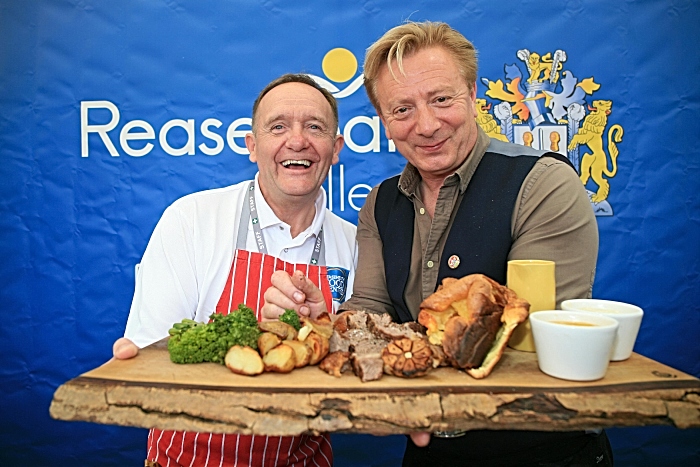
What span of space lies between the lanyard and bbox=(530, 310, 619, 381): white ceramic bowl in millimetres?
1375

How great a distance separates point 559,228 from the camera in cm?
165

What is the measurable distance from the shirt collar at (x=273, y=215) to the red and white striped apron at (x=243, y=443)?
0.56 feet

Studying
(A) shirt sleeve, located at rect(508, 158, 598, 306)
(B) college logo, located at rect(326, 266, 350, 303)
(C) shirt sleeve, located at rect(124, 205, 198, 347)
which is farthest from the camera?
(B) college logo, located at rect(326, 266, 350, 303)

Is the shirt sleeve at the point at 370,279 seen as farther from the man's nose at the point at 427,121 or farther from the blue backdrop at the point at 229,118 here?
the blue backdrop at the point at 229,118

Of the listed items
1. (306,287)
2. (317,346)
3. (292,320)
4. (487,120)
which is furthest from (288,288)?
(487,120)

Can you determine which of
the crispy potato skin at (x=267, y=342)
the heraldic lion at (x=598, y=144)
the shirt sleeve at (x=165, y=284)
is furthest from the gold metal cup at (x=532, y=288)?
the heraldic lion at (x=598, y=144)

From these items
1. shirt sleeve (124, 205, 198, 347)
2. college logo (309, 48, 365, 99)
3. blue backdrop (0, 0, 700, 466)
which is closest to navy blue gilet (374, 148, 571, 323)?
shirt sleeve (124, 205, 198, 347)

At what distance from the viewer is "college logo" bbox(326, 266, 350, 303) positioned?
237 centimetres

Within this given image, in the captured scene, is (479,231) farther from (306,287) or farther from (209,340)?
(209,340)

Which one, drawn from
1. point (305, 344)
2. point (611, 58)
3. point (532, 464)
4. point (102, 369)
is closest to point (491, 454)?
point (532, 464)

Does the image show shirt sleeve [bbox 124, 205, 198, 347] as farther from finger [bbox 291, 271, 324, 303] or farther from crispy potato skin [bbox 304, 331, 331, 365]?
crispy potato skin [bbox 304, 331, 331, 365]

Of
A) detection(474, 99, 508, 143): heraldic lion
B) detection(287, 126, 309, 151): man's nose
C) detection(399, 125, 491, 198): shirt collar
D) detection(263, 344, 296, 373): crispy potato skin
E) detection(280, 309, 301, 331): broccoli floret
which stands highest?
detection(474, 99, 508, 143): heraldic lion

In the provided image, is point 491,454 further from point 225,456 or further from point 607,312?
point 225,456

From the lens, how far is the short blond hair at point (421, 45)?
184cm
